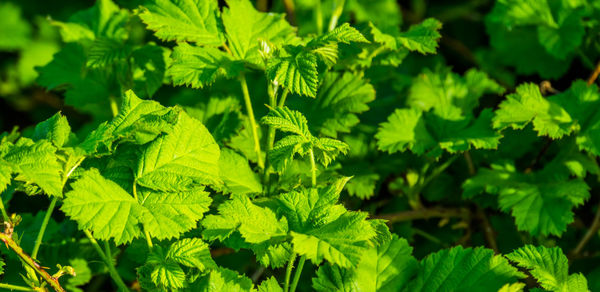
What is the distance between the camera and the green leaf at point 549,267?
4.88 feet

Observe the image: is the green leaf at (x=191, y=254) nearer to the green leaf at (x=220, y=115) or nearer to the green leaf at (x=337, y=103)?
the green leaf at (x=220, y=115)

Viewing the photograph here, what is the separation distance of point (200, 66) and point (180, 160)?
316mm

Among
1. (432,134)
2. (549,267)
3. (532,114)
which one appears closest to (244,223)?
(549,267)

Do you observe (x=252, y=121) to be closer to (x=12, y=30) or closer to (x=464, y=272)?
(x=464, y=272)

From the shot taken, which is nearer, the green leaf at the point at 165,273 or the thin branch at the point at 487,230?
the green leaf at the point at 165,273

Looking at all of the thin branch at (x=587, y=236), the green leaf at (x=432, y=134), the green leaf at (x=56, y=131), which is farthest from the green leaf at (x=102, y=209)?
the thin branch at (x=587, y=236)

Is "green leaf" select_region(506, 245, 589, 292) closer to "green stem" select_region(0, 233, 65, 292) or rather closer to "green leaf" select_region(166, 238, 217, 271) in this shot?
"green leaf" select_region(166, 238, 217, 271)

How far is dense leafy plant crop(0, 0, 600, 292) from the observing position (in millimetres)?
1453

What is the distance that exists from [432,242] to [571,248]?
1.68 ft

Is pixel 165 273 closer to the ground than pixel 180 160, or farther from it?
closer to the ground

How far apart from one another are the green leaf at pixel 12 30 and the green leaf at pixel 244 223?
2662 mm

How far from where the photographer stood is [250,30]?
5.98 ft

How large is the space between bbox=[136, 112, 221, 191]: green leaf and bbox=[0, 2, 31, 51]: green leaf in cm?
243

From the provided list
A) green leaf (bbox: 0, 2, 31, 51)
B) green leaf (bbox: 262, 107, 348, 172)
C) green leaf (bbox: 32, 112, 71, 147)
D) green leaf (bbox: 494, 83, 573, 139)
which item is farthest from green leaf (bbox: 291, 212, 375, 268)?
green leaf (bbox: 0, 2, 31, 51)
